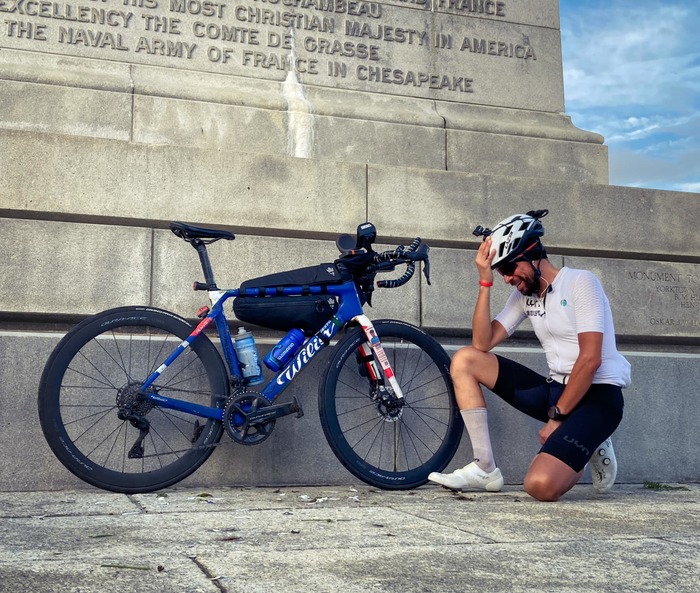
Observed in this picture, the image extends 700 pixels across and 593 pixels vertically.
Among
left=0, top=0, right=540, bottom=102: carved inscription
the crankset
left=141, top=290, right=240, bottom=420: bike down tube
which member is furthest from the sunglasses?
left=0, top=0, right=540, bottom=102: carved inscription

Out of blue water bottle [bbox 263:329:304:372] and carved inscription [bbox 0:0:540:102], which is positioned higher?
carved inscription [bbox 0:0:540:102]

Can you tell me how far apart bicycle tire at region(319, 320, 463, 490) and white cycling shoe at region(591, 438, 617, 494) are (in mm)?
843

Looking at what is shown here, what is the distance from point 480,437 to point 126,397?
2.02 meters

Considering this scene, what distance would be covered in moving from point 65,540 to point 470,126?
476 cm

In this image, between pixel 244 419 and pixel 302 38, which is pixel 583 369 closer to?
pixel 244 419

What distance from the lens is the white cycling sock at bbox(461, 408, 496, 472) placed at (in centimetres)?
528

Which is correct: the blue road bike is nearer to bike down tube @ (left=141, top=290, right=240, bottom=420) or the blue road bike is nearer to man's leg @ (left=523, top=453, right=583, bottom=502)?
bike down tube @ (left=141, top=290, right=240, bottom=420)

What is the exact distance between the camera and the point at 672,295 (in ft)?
23.0

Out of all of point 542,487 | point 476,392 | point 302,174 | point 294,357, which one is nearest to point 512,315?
point 476,392

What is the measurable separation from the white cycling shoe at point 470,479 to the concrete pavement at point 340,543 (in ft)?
0.44

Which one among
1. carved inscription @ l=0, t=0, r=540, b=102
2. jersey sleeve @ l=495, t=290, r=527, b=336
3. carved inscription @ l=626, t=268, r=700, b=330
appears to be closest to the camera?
jersey sleeve @ l=495, t=290, r=527, b=336

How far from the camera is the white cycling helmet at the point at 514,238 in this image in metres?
5.24

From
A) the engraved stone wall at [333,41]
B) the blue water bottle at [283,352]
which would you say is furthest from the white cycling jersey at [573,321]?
the engraved stone wall at [333,41]

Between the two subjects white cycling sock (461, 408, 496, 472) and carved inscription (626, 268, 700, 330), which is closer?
white cycling sock (461, 408, 496, 472)
